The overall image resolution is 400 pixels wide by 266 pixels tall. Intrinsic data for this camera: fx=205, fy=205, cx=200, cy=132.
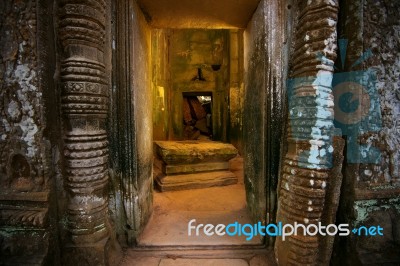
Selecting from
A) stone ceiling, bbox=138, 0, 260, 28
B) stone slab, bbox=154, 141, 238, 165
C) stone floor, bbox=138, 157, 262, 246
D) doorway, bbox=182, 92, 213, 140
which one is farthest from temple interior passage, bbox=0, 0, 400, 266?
doorway, bbox=182, 92, 213, 140

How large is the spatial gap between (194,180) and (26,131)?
287cm

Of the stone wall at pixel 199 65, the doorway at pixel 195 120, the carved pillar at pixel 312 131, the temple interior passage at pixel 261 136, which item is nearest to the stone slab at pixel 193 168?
the temple interior passage at pixel 261 136

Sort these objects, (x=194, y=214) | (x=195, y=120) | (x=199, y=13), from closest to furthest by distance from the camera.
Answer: (x=199, y=13), (x=194, y=214), (x=195, y=120)

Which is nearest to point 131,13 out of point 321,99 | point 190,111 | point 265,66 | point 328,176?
point 265,66

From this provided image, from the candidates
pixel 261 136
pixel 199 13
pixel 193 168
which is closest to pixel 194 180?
pixel 193 168

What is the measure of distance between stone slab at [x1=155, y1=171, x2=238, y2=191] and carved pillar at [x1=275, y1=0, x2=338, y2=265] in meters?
2.48

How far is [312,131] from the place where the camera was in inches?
57.1

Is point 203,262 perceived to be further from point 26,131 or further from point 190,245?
point 26,131

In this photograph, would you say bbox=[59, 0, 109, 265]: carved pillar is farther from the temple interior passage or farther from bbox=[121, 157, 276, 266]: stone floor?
bbox=[121, 157, 276, 266]: stone floor

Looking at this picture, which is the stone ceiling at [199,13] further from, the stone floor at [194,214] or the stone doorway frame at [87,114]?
the stone floor at [194,214]

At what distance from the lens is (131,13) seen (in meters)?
1.93

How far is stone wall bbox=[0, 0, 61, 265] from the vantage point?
1471 millimetres

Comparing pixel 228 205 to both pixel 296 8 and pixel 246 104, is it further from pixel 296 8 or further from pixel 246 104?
pixel 296 8

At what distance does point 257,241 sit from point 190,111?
349 inches
